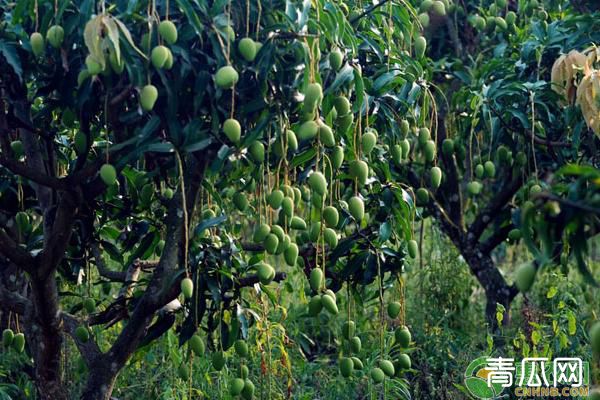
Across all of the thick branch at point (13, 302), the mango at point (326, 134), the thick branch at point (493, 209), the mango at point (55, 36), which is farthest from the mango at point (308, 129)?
the thick branch at point (493, 209)

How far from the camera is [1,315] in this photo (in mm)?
3238

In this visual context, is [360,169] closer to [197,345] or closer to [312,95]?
[312,95]

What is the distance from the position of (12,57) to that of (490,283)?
2251mm

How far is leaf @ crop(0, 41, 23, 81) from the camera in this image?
6.38ft

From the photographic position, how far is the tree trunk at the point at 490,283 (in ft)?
12.0

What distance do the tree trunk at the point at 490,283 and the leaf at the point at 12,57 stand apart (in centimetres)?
219

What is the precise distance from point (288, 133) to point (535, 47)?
1.33 meters

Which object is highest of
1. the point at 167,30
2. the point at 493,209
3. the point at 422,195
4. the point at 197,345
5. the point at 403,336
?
the point at 493,209

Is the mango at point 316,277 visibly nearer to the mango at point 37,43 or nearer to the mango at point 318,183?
the mango at point 318,183

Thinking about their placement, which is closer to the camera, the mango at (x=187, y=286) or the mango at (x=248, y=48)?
the mango at (x=248, y=48)

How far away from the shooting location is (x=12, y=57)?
1.96m

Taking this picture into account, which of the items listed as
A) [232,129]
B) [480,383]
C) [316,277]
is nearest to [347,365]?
[316,277]

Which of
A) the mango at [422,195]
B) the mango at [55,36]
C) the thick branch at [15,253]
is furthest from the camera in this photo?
the mango at [422,195]

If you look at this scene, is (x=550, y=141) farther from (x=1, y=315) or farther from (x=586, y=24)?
(x=1, y=315)
